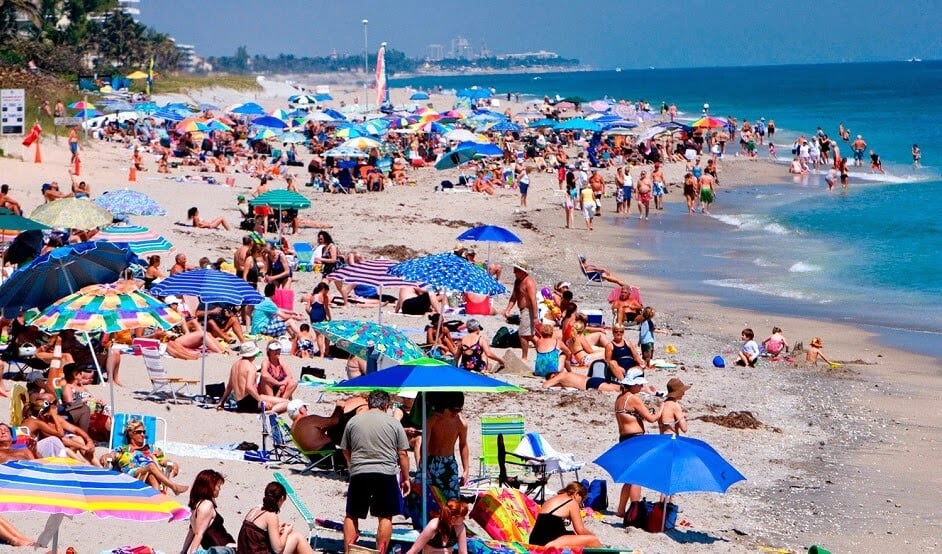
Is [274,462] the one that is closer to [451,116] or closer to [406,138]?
[406,138]

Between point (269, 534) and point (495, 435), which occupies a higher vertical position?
point (269, 534)

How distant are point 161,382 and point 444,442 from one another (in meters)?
4.05

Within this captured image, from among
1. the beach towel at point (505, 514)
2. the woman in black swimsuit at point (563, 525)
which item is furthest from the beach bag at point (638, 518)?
the woman in black swimsuit at point (563, 525)

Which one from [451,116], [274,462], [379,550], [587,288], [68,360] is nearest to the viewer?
[379,550]

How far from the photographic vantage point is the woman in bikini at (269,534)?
681cm

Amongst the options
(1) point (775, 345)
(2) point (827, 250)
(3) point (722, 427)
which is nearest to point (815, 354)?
(1) point (775, 345)

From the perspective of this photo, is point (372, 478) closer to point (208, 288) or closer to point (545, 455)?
point (545, 455)

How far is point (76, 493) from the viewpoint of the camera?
5.79 m

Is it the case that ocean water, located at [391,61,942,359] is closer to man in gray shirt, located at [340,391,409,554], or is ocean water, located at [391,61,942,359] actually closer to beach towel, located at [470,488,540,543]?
beach towel, located at [470,488,540,543]

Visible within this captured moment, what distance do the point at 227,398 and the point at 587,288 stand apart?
9.62 metres

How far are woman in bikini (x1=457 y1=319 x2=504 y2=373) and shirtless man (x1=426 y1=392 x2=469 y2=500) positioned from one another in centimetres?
476

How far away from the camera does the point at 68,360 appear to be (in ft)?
34.4

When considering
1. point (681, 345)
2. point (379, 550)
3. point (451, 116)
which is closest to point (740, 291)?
point (681, 345)

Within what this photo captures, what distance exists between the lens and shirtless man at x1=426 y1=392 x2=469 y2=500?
8000 mm
